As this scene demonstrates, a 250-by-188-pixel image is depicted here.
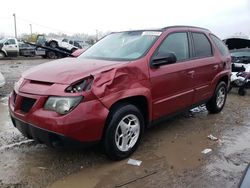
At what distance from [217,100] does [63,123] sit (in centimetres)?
409

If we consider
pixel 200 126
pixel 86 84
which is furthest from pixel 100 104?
pixel 200 126

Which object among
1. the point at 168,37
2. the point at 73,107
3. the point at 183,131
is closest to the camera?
the point at 73,107

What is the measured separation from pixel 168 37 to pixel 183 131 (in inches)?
67.2

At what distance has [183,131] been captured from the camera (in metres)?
5.39

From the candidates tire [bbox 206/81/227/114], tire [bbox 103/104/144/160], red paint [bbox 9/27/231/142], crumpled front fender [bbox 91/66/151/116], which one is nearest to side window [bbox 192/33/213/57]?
red paint [bbox 9/27/231/142]

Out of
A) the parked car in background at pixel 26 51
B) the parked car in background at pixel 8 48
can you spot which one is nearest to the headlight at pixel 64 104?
the parked car in background at pixel 8 48

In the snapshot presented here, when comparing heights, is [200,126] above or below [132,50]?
below

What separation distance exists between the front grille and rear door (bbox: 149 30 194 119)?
→ 5.37 ft

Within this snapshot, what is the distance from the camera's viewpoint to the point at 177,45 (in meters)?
4.98

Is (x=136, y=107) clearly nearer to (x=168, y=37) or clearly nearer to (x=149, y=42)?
(x=149, y=42)

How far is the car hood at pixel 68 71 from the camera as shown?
143 inches

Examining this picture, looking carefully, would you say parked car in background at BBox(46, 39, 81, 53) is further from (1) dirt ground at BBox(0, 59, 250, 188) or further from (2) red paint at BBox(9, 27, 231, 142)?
(2) red paint at BBox(9, 27, 231, 142)

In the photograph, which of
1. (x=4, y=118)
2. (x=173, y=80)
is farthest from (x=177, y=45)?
(x=4, y=118)

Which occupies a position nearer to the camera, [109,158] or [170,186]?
[170,186]
